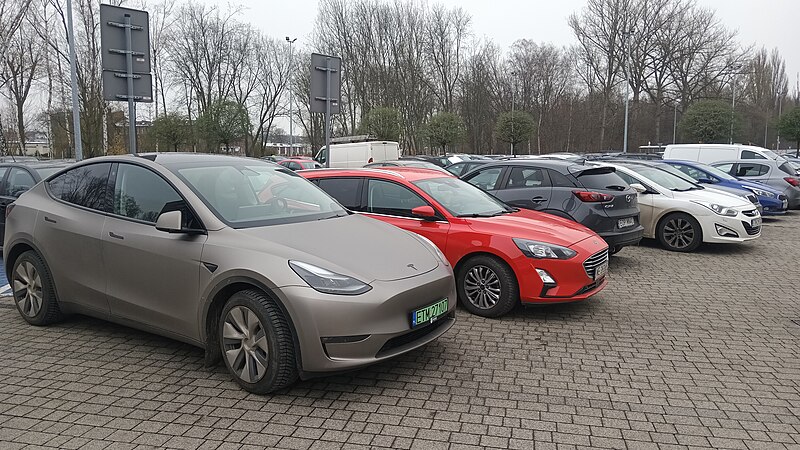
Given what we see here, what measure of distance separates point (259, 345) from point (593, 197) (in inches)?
Result: 213

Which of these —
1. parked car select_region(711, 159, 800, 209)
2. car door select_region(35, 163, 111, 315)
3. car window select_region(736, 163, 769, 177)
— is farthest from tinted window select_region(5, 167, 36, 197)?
car window select_region(736, 163, 769, 177)

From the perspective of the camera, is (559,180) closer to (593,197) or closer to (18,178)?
(593,197)

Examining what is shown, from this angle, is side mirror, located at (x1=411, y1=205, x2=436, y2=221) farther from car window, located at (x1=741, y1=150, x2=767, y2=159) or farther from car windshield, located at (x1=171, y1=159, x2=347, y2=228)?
car window, located at (x1=741, y1=150, x2=767, y2=159)

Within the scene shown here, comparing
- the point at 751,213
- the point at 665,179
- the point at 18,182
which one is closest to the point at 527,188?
the point at 665,179

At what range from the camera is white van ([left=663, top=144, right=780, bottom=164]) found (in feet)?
61.9

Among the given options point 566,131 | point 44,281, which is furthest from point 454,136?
point 44,281

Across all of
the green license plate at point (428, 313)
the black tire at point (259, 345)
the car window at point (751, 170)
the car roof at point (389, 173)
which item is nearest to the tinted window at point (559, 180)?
the car roof at point (389, 173)

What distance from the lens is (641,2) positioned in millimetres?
Answer: 48438

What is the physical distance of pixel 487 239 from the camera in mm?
5738

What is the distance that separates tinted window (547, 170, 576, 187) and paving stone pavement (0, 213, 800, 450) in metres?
2.49

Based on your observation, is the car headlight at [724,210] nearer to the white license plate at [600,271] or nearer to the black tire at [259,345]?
the white license plate at [600,271]

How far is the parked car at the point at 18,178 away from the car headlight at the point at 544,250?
6.96 m

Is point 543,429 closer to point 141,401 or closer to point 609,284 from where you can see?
point 141,401

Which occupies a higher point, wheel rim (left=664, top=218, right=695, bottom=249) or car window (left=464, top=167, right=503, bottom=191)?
car window (left=464, top=167, right=503, bottom=191)
